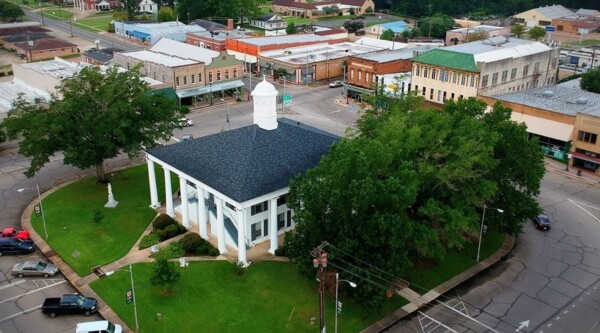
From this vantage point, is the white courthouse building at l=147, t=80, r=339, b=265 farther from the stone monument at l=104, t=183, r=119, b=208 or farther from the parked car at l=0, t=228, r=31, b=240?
the parked car at l=0, t=228, r=31, b=240

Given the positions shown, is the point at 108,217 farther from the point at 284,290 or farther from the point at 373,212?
the point at 373,212

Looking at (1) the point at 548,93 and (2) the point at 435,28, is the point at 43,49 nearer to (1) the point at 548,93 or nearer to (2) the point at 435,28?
(2) the point at 435,28

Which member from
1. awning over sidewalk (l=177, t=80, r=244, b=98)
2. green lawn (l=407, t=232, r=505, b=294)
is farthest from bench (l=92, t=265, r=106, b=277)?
awning over sidewalk (l=177, t=80, r=244, b=98)

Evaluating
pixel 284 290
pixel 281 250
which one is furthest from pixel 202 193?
pixel 284 290

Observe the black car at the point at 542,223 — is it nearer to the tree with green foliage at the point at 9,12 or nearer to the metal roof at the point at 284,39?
the metal roof at the point at 284,39

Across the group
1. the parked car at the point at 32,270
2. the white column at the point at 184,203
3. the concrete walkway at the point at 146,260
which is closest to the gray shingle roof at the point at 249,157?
the white column at the point at 184,203

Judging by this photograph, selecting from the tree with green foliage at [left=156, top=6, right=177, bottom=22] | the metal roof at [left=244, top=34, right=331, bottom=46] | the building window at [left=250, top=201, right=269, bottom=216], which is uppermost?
the tree with green foliage at [left=156, top=6, right=177, bottom=22]
